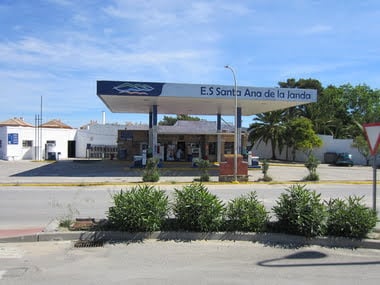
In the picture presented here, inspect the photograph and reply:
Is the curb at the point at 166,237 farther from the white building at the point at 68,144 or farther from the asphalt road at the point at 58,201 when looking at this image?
the white building at the point at 68,144

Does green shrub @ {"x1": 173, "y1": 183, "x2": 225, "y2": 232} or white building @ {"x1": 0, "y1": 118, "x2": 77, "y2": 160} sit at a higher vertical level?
white building @ {"x1": 0, "y1": 118, "x2": 77, "y2": 160}

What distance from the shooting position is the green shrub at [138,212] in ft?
26.2

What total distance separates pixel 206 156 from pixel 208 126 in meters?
8.41

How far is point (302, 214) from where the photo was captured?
794 centimetres

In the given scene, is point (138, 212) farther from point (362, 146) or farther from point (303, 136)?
point (303, 136)

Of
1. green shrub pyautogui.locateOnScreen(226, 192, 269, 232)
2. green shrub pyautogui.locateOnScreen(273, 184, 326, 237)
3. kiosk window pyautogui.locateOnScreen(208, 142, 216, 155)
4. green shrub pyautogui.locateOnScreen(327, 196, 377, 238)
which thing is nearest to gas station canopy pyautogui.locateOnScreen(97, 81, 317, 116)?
kiosk window pyautogui.locateOnScreen(208, 142, 216, 155)

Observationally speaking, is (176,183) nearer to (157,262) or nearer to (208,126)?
Result: (157,262)

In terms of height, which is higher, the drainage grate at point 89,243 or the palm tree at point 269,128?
the palm tree at point 269,128

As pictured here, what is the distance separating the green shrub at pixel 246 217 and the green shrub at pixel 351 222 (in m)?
1.32

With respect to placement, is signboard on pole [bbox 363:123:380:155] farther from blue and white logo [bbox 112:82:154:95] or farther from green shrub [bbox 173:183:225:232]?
blue and white logo [bbox 112:82:154:95]

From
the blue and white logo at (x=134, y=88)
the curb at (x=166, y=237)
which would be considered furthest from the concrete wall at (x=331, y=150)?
the curb at (x=166, y=237)

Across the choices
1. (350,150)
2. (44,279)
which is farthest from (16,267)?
(350,150)

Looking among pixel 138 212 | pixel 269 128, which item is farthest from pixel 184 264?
pixel 269 128

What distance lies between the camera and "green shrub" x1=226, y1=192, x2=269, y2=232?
8234mm
